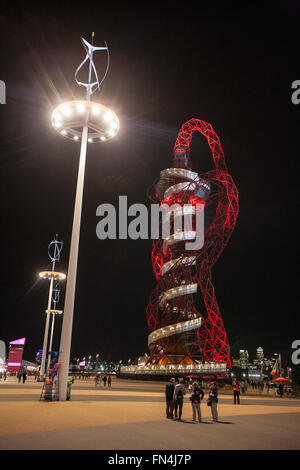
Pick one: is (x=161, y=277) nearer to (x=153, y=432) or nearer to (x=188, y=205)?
(x=188, y=205)

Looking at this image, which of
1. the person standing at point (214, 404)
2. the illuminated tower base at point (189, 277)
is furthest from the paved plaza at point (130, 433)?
the illuminated tower base at point (189, 277)

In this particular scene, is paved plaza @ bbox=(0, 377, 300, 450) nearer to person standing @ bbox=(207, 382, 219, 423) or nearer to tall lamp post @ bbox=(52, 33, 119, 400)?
person standing @ bbox=(207, 382, 219, 423)

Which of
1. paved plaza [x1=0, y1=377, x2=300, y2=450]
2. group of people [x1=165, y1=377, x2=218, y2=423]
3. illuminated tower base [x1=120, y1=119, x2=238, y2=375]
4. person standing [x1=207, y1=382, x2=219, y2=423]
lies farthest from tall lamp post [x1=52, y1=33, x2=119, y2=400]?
illuminated tower base [x1=120, y1=119, x2=238, y2=375]

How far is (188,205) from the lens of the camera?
44344 millimetres

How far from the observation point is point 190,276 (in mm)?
42844

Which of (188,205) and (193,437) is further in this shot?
(188,205)

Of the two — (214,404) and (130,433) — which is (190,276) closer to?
(214,404)

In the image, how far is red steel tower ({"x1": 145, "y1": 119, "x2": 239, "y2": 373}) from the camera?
38.7 meters

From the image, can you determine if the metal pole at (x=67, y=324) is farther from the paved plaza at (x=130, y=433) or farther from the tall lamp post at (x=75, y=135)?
the paved plaza at (x=130, y=433)

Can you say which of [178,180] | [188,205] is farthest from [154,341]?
[178,180]

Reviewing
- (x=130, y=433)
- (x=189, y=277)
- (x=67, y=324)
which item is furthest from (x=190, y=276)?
(x=130, y=433)

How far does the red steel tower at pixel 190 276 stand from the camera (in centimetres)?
3872
